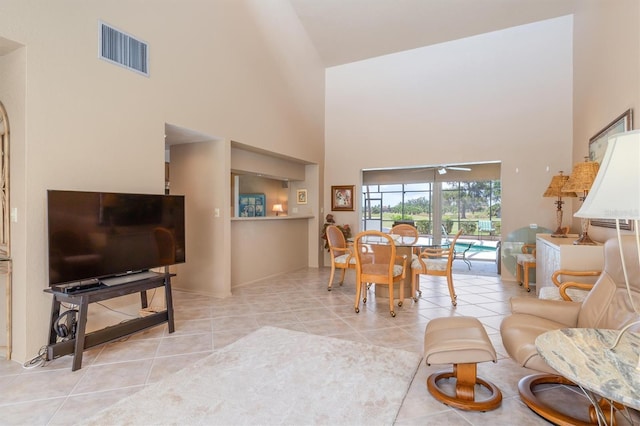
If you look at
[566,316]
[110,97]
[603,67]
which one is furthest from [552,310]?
[110,97]

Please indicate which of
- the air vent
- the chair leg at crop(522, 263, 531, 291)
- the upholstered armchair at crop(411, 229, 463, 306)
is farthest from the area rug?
the chair leg at crop(522, 263, 531, 291)

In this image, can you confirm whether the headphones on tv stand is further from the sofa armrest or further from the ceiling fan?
the ceiling fan

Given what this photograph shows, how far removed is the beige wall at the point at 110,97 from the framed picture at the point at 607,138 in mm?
4448

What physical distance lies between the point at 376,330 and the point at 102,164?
10.3 feet

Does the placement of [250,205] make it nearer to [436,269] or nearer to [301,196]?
[301,196]

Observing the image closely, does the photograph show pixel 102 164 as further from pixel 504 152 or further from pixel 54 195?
pixel 504 152

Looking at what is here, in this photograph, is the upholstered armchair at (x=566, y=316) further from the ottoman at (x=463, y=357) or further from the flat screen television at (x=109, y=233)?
the flat screen television at (x=109, y=233)

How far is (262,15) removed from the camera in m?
5.29

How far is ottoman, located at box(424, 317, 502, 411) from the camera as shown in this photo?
203cm

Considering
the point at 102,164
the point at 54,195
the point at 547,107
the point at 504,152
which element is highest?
the point at 547,107

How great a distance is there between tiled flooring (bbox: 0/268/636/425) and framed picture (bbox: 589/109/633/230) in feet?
4.86

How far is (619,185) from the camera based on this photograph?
1181mm

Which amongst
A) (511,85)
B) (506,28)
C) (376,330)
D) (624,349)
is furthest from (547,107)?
(624,349)

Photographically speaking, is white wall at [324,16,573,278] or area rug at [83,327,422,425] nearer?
area rug at [83,327,422,425]
